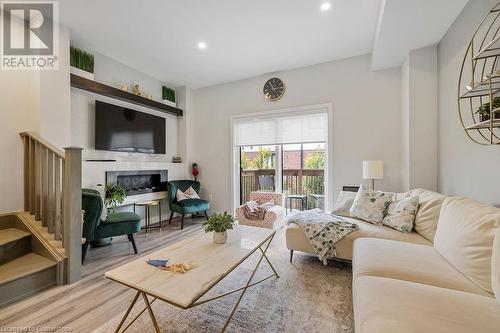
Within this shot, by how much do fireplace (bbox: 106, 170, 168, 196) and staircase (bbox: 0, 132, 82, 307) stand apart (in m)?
1.06

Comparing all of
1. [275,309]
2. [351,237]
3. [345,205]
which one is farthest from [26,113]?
[345,205]

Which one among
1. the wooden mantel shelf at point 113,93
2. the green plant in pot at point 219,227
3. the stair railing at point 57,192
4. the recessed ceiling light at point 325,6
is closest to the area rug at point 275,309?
the green plant in pot at point 219,227

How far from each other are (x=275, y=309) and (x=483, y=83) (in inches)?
82.9

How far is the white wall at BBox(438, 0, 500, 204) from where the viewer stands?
5.78 ft

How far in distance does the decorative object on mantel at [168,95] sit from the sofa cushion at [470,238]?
4.89 m

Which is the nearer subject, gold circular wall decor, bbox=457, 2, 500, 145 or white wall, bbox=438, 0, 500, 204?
gold circular wall decor, bbox=457, 2, 500, 145

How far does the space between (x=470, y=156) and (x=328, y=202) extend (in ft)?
6.65

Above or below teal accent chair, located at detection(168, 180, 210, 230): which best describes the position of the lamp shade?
above

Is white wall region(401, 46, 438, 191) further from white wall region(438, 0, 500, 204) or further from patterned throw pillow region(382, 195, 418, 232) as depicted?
patterned throw pillow region(382, 195, 418, 232)

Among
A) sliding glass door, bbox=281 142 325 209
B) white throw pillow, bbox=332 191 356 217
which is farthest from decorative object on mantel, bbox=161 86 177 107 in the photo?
white throw pillow, bbox=332 191 356 217

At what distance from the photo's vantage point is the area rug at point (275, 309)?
1493mm

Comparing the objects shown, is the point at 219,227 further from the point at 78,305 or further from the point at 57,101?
the point at 57,101

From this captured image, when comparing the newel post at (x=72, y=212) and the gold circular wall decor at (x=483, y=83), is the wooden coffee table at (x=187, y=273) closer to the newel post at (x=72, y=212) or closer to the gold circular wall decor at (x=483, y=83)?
the newel post at (x=72, y=212)

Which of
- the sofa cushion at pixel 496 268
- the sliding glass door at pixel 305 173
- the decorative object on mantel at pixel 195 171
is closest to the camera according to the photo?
the sofa cushion at pixel 496 268
